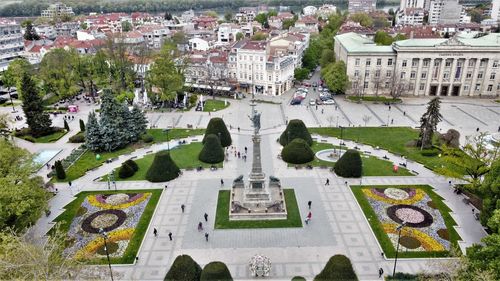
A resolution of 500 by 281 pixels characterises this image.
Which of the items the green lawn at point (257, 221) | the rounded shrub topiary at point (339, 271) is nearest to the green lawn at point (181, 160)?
the green lawn at point (257, 221)

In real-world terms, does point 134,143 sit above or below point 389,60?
below

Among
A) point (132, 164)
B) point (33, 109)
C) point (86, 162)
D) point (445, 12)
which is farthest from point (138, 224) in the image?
point (445, 12)

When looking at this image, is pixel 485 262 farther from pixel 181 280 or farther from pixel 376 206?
pixel 181 280

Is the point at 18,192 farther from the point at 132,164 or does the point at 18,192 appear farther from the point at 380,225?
the point at 380,225

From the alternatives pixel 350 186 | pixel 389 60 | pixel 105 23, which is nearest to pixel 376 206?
pixel 350 186

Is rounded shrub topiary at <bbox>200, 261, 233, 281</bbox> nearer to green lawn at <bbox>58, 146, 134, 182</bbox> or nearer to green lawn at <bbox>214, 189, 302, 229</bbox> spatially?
green lawn at <bbox>214, 189, 302, 229</bbox>

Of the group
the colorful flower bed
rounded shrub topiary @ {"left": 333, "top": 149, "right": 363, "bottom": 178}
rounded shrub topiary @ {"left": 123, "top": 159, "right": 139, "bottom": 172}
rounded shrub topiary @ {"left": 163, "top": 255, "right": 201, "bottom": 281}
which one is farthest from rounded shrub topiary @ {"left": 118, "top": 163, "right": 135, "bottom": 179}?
rounded shrub topiary @ {"left": 333, "top": 149, "right": 363, "bottom": 178}

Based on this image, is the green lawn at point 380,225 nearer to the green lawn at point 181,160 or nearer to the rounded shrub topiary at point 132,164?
the green lawn at point 181,160
